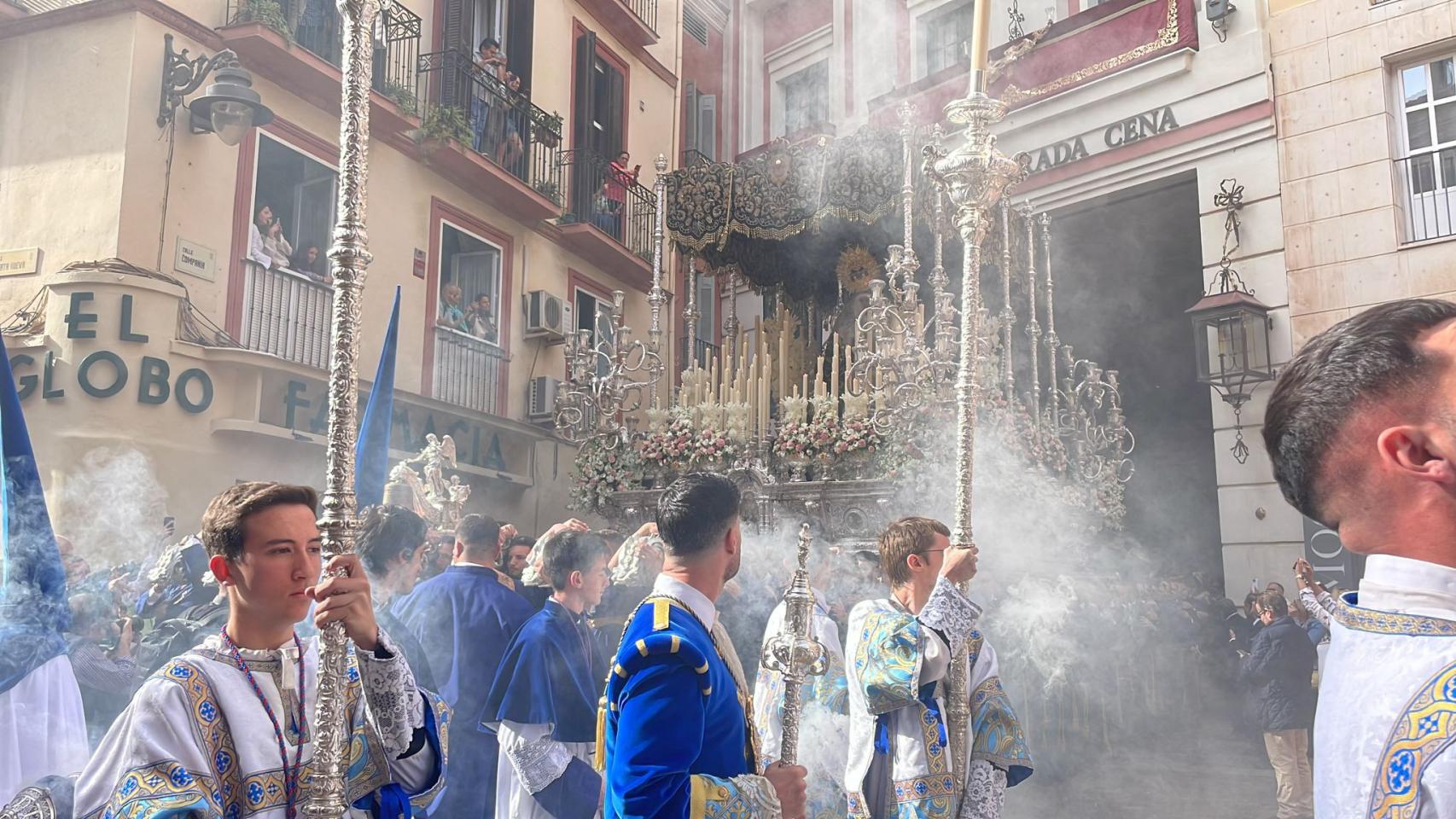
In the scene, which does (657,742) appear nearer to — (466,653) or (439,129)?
(466,653)

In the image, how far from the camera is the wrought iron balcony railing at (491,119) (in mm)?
8609

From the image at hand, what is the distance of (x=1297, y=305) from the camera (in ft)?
28.3

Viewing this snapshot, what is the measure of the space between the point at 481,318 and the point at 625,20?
3580mm

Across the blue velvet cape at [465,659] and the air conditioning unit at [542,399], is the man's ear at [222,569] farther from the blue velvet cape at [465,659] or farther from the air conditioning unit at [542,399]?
the air conditioning unit at [542,399]

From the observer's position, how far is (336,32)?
777cm

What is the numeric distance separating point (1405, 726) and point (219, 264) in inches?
274

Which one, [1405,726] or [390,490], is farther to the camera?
[390,490]

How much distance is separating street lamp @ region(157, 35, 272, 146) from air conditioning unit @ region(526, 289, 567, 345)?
3.30m

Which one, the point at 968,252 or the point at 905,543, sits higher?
the point at 968,252

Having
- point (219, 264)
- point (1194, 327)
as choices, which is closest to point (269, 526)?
point (219, 264)

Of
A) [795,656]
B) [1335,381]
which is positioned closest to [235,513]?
[795,656]

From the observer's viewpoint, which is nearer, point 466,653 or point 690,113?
point 466,653

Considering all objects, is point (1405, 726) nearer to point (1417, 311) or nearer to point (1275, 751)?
point (1417, 311)

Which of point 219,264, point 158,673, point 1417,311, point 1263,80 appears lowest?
point 158,673
